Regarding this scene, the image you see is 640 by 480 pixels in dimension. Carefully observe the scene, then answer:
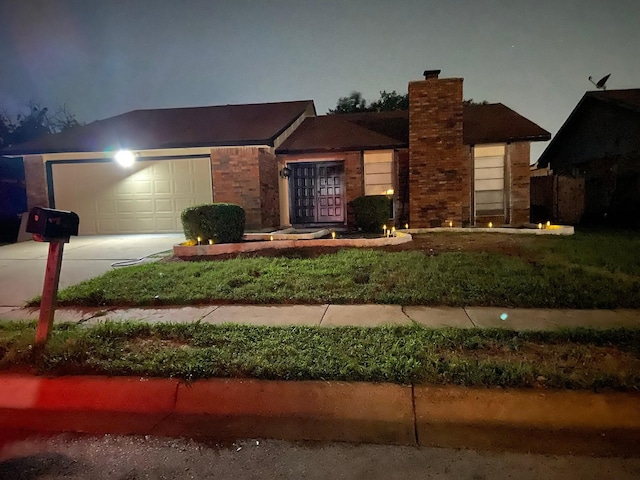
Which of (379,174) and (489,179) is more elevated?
(379,174)

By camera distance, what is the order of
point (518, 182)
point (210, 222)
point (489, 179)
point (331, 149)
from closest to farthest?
point (210, 222)
point (518, 182)
point (489, 179)
point (331, 149)

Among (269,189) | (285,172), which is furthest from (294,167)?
(269,189)

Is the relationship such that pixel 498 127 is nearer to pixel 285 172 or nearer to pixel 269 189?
pixel 285 172

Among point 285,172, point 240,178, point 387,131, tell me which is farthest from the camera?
point 387,131

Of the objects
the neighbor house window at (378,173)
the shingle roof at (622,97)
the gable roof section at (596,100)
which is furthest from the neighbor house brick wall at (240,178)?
the gable roof section at (596,100)

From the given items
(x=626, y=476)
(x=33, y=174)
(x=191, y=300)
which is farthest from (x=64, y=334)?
(x=33, y=174)

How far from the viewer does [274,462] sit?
2.75 m

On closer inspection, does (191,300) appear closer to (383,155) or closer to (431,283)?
(431,283)

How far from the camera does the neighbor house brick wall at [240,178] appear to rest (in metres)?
13.0

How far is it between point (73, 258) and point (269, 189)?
5929 millimetres

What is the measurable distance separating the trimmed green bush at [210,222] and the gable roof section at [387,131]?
5.34 m

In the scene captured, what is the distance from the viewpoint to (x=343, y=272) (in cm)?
693

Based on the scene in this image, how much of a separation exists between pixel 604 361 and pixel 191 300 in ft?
15.6

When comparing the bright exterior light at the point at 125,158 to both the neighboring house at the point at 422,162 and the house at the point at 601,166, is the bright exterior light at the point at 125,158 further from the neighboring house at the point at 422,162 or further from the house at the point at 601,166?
the house at the point at 601,166
